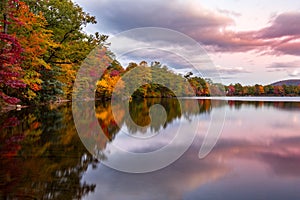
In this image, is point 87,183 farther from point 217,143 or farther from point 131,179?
point 217,143

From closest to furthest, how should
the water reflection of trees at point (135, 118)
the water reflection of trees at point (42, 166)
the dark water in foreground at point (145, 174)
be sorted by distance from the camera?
the water reflection of trees at point (42, 166) < the dark water in foreground at point (145, 174) < the water reflection of trees at point (135, 118)

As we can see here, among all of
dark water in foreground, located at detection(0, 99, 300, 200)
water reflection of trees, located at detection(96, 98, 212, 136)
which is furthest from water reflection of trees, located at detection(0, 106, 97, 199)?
water reflection of trees, located at detection(96, 98, 212, 136)

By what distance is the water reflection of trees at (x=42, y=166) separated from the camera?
366 cm

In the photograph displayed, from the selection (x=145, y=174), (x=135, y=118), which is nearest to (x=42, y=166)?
(x=145, y=174)

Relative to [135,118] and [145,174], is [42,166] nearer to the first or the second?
[145,174]

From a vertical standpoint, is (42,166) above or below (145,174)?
above

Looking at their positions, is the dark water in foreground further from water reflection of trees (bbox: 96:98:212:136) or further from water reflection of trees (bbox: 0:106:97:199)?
water reflection of trees (bbox: 96:98:212:136)

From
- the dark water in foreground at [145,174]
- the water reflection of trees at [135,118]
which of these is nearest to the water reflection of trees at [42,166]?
the dark water in foreground at [145,174]

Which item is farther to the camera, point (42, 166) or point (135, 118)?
point (135, 118)

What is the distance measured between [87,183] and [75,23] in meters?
18.0

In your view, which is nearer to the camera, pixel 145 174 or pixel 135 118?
pixel 145 174

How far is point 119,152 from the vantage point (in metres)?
6.55

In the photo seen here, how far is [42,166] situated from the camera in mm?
4812

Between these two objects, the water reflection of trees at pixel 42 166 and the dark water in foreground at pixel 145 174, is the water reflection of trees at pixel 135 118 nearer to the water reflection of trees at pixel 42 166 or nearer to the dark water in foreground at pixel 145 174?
the water reflection of trees at pixel 42 166
